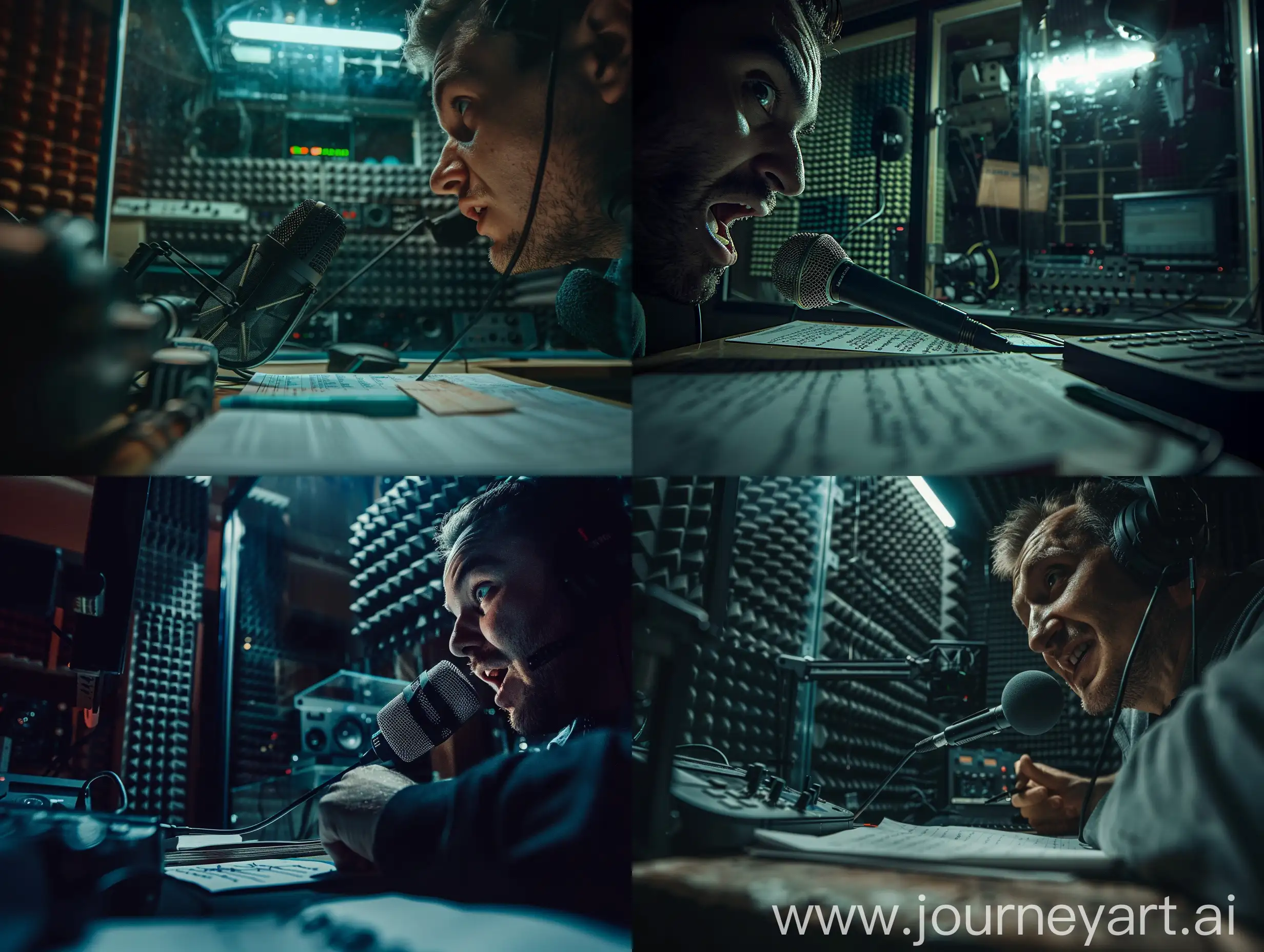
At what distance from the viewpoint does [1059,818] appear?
1910 mm

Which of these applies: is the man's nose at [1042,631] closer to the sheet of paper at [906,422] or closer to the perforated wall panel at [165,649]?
the sheet of paper at [906,422]

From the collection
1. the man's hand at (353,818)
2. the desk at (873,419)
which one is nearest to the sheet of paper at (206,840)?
the man's hand at (353,818)

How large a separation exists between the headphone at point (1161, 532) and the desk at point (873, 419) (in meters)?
0.11

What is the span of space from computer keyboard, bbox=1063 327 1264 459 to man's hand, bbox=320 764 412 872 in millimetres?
1442

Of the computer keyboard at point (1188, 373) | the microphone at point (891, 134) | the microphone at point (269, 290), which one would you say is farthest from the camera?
the microphone at point (891, 134)

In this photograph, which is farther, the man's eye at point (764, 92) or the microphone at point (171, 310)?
the man's eye at point (764, 92)

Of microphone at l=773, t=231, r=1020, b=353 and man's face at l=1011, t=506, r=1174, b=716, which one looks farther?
man's face at l=1011, t=506, r=1174, b=716

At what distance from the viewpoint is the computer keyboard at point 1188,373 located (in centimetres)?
165

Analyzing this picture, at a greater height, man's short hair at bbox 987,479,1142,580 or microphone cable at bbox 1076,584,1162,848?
man's short hair at bbox 987,479,1142,580

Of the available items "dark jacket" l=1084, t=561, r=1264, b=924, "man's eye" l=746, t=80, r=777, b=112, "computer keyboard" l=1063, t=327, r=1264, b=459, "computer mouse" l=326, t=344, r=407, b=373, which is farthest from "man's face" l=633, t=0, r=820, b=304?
"dark jacket" l=1084, t=561, r=1264, b=924

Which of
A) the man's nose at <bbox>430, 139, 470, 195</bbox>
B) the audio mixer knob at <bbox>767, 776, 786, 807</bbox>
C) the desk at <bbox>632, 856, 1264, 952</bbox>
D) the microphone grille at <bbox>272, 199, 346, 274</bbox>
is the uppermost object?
the man's nose at <bbox>430, 139, 470, 195</bbox>

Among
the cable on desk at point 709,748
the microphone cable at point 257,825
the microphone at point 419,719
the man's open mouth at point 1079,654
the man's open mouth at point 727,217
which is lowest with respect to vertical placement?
the microphone cable at point 257,825

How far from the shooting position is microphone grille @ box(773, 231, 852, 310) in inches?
72.1

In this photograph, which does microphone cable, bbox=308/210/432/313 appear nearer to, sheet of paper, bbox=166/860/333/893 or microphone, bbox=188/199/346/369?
microphone, bbox=188/199/346/369
